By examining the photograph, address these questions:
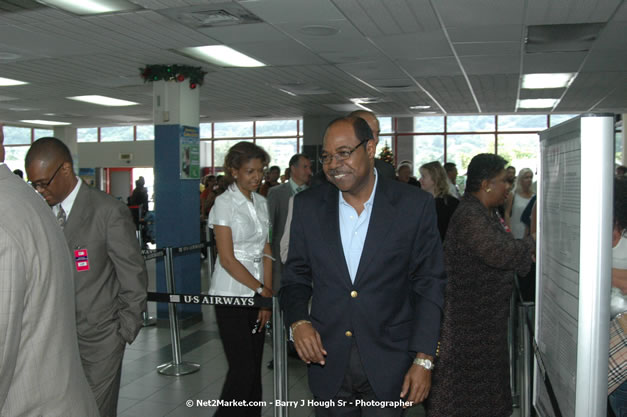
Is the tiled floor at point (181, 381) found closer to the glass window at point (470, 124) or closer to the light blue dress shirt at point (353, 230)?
the light blue dress shirt at point (353, 230)

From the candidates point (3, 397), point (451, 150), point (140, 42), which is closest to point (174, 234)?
point (140, 42)

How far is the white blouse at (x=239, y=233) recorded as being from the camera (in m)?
3.22

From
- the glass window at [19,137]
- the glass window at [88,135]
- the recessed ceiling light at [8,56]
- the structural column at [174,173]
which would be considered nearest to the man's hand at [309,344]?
the structural column at [174,173]

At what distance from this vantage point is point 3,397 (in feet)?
4.32

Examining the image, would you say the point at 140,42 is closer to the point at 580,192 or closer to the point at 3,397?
the point at 3,397

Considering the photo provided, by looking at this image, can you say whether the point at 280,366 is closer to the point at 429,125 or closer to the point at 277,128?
the point at 429,125

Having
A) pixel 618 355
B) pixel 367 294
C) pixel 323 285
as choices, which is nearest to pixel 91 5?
pixel 323 285

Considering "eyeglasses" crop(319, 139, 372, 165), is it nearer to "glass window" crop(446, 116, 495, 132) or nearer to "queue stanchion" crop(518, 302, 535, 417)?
"queue stanchion" crop(518, 302, 535, 417)

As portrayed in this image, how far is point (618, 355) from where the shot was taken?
5.87 ft

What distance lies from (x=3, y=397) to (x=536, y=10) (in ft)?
17.3

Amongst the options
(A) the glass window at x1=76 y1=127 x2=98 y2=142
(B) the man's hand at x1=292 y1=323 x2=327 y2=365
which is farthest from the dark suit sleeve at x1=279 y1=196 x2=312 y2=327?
(A) the glass window at x1=76 y1=127 x2=98 y2=142

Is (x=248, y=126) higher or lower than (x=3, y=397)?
higher

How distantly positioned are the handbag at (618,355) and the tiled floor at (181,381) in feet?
8.06

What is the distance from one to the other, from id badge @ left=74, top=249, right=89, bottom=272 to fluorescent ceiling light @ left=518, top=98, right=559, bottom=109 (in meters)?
10.9
